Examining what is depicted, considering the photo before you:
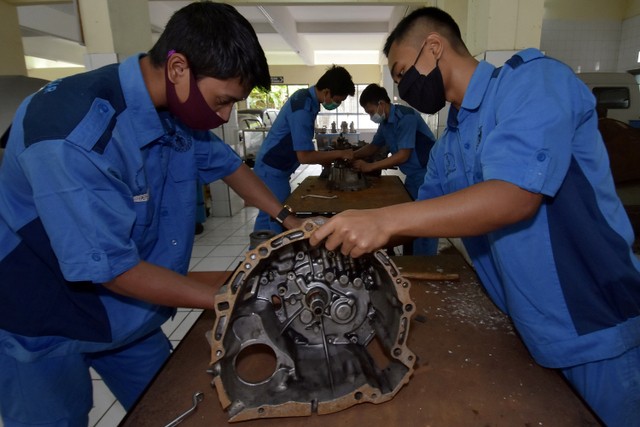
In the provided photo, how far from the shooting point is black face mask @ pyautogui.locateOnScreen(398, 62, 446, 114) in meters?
1.24

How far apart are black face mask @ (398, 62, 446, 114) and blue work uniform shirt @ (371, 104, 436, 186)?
7.59 feet

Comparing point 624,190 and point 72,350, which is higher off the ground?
point 72,350

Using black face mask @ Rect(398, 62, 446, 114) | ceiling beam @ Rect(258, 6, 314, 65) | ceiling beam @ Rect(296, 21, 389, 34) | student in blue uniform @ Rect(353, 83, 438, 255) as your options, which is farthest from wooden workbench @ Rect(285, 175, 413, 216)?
ceiling beam @ Rect(296, 21, 389, 34)

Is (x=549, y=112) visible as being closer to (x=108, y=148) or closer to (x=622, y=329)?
(x=622, y=329)

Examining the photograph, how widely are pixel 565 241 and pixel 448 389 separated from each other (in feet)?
1.48

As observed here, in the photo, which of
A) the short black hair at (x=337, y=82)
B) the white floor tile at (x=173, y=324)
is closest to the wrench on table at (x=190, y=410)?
the white floor tile at (x=173, y=324)

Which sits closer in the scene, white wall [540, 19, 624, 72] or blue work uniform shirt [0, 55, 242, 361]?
blue work uniform shirt [0, 55, 242, 361]

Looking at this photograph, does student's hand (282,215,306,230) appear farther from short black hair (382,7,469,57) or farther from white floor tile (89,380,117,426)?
white floor tile (89,380,117,426)

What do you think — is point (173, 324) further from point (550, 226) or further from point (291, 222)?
point (550, 226)

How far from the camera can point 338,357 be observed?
1.04 metres

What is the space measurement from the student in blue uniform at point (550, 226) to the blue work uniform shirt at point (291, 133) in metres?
2.26

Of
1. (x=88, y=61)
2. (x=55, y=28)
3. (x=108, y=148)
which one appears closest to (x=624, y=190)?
(x=108, y=148)

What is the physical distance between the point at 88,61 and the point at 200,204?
2561mm

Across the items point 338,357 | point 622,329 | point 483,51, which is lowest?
point 338,357
